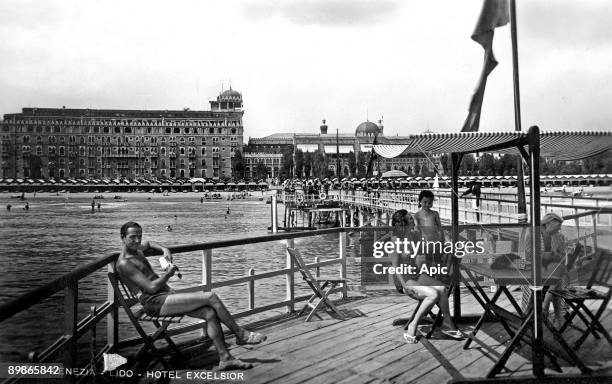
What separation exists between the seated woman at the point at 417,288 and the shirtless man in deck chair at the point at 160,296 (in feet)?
5.51

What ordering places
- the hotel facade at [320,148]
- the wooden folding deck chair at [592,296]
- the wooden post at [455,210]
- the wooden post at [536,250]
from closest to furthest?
the wooden post at [536,250] < the wooden folding deck chair at [592,296] < the wooden post at [455,210] < the hotel facade at [320,148]

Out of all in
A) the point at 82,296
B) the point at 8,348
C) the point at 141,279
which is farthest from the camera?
the point at 82,296

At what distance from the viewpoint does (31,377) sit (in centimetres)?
364

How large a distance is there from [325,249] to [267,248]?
2.92 metres

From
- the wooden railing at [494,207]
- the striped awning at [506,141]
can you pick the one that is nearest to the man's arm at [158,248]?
the striped awning at [506,141]

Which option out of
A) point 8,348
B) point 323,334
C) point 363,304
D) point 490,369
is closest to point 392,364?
point 490,369

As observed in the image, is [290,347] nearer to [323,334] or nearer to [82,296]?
[323,334]

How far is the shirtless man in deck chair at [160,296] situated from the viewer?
4.61 metres

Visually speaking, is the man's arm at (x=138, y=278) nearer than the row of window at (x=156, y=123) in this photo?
Yes

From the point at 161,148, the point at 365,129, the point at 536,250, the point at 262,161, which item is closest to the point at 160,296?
the point at 536,250

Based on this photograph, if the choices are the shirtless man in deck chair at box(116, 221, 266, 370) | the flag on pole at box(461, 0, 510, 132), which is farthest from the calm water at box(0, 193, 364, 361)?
the flag on pole at box(461, 0, 510, 132)

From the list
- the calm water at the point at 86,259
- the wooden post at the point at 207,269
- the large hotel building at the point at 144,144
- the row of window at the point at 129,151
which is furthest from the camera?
the large hotel building at the point at 144,144

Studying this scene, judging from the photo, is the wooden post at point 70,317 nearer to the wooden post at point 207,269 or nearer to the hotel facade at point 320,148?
the wooden post at point 207,269

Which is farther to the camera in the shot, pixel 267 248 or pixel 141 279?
pixel 267 248
